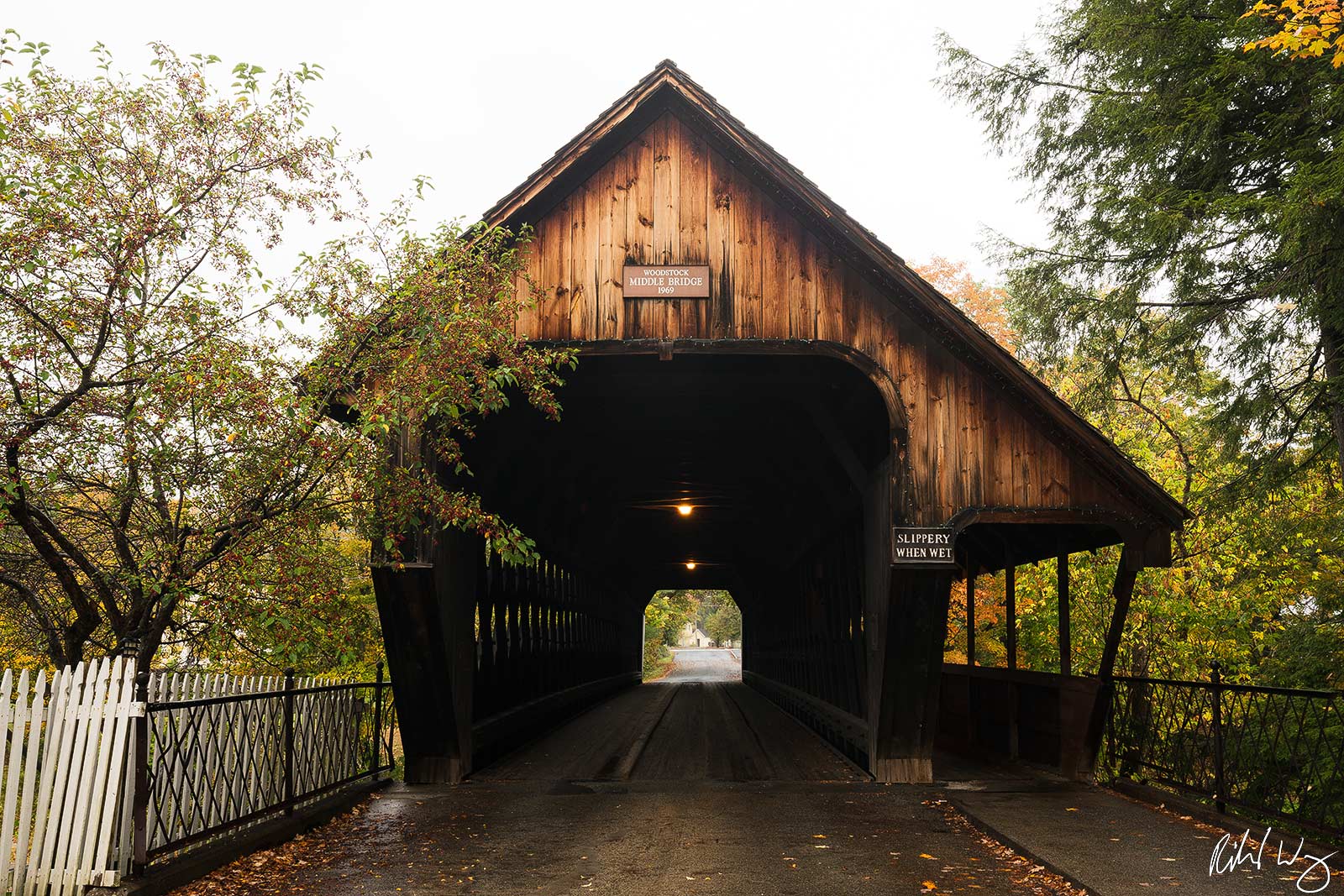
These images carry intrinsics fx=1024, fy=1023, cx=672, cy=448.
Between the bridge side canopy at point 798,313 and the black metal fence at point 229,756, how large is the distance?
3.75 m

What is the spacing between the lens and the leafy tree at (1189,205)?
8977 millimetres

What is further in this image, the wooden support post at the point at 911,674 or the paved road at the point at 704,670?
the paved road at the point at 704,670

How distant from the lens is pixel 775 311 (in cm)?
940

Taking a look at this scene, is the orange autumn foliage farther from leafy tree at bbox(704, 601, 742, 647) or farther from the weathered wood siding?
leafy tree at bbox(704, 601, 742, 647)

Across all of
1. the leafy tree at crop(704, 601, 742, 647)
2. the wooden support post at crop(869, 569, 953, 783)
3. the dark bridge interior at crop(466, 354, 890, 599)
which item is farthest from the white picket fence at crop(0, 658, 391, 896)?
the leafy tree at crop(704, 601, 742, 647)

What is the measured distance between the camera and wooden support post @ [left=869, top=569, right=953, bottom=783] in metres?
9.14

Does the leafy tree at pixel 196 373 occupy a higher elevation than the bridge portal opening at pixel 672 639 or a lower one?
higher

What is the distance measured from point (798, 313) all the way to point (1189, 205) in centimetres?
359

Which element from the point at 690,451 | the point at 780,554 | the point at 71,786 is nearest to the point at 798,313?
the point at 690,451

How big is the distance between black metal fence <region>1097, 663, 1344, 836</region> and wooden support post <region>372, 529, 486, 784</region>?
6.17 metres

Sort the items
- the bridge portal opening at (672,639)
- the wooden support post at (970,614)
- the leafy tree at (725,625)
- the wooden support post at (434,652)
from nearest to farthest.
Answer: the wooden support post at (434,652) < the wooden support post at (970,614) < the bridge portal opening at (672,639) < the leafy tree at (725,625)

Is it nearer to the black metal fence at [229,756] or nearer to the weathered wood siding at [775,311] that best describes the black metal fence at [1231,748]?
the weathered wood siding at [775,311]

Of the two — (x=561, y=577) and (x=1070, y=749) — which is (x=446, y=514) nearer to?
(x=1070, y=749)

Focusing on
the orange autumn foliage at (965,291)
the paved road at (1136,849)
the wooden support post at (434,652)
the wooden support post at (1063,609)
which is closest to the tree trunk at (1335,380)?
the wooden support post at (1063,609)
